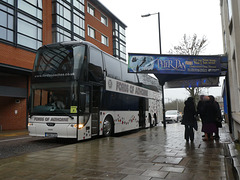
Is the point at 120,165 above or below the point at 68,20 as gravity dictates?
below

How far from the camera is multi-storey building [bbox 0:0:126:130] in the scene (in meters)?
17.0

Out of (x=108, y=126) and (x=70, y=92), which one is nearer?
(x=70, y=92)

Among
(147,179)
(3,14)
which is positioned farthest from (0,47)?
(147,179)

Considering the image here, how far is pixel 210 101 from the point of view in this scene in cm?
898

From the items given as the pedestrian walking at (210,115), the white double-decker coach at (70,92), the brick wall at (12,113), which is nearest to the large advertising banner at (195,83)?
the pedestrian walking at (210,115)

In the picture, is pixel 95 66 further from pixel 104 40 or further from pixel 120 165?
pixel 104 40

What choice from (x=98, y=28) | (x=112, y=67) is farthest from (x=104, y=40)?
(x=112, y=67)

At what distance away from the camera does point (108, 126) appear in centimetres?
1104

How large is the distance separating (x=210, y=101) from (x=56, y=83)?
19.6 feet

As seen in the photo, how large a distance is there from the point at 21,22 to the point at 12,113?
7419mm

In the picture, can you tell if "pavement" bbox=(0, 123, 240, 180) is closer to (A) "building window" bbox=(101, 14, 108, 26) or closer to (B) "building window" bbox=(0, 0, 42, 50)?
(B) "building window" bbox=(0, 0, 42, 50)

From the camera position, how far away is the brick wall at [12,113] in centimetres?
1914

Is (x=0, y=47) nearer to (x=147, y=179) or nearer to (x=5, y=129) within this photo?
(x=5, y=129)

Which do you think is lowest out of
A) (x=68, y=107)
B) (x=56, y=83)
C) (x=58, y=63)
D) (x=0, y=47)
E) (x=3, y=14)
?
(x=68, y=107)
